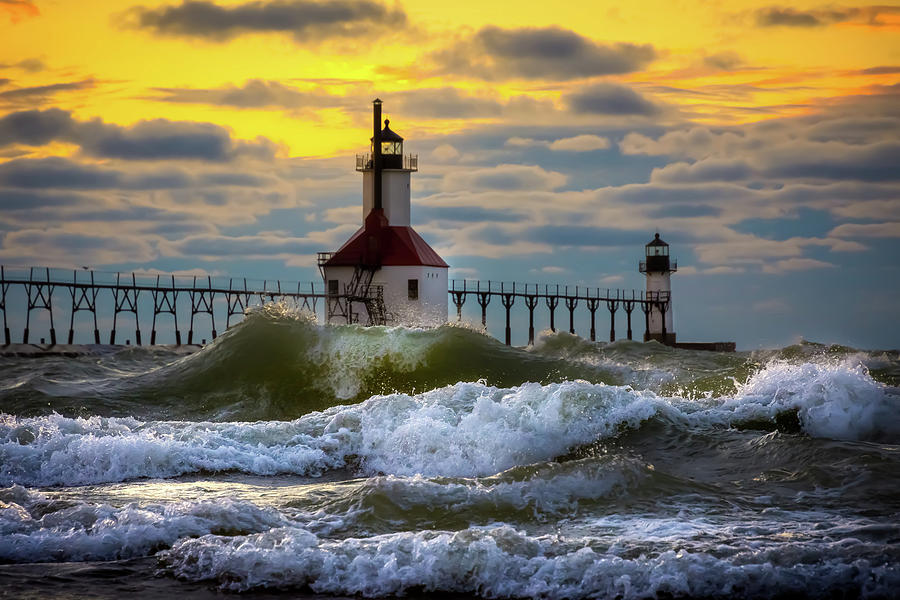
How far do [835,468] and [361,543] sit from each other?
15.6ft

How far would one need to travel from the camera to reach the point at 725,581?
636 centimetres

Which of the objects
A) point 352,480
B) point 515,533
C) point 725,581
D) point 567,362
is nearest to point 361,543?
point 515,533

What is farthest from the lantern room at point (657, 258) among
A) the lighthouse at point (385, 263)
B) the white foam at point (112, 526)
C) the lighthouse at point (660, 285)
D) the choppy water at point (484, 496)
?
the white foam at point (112, 526)

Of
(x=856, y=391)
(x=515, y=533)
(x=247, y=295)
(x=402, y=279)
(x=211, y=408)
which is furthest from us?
(x=247, y=295)

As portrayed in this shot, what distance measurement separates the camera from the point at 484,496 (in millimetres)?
8219

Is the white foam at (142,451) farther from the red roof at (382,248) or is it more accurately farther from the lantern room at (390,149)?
the lantern room at (390,149)

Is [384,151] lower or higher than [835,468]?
higher

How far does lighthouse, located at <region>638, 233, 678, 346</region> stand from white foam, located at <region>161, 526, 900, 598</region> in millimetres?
49870

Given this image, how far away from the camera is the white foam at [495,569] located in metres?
6.34

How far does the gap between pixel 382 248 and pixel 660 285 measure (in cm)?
2052

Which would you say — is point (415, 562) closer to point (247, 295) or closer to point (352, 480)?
point (352, 480)

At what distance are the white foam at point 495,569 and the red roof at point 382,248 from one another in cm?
3426

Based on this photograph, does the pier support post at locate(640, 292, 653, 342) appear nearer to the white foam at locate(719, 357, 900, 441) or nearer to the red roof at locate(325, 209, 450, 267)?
the red roof at locate(325, 209, 450, 267)

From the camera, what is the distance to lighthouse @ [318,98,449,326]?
135 feet
